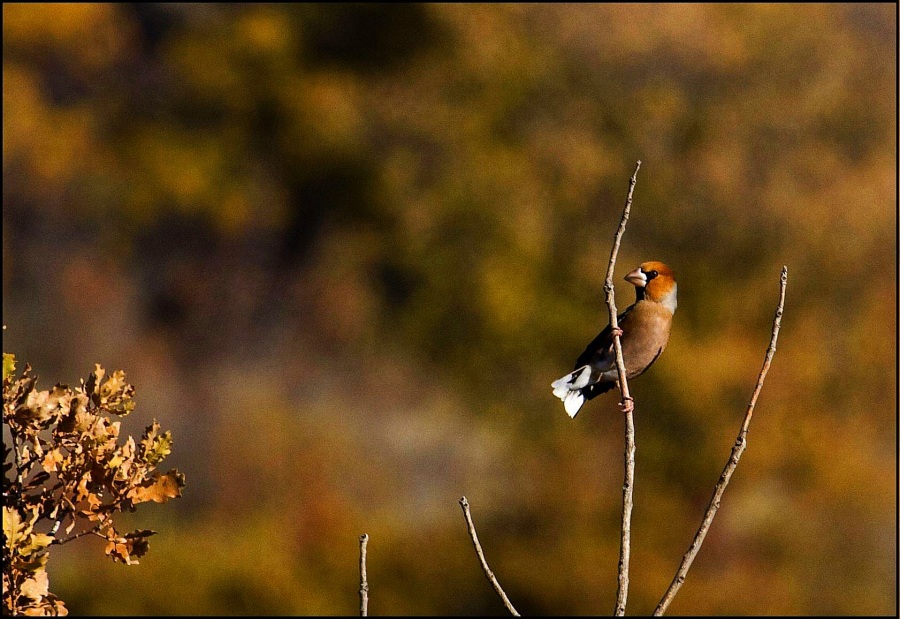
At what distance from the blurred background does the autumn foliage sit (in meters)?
6.64

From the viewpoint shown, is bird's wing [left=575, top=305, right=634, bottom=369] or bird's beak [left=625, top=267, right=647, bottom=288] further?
bird's wing [left=575, top=305, right=634, bottom=369]

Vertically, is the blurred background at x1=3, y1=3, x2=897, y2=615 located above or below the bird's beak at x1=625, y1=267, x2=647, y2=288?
above

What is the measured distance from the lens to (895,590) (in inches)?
405

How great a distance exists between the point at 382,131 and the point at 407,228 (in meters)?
1.49

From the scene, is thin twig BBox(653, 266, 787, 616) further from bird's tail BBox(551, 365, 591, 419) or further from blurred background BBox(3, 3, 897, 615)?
blurred background BBox(3, 3, 897, 615)

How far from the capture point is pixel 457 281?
487 inches

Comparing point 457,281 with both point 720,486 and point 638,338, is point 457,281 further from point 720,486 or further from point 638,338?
point 720,486

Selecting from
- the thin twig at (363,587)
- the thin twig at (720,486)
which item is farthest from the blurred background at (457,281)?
the thin twig at (363,587)

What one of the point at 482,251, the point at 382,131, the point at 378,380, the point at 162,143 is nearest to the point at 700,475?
the point at 482,251

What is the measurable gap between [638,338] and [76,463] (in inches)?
40.7

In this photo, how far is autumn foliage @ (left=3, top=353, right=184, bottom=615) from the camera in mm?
1234

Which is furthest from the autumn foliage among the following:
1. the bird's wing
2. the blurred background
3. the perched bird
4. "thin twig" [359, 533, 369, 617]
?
the blurred background

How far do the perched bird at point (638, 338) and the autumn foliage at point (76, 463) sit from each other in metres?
0.79

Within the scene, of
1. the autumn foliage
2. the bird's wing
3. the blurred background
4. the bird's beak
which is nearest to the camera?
the autumn foliage
